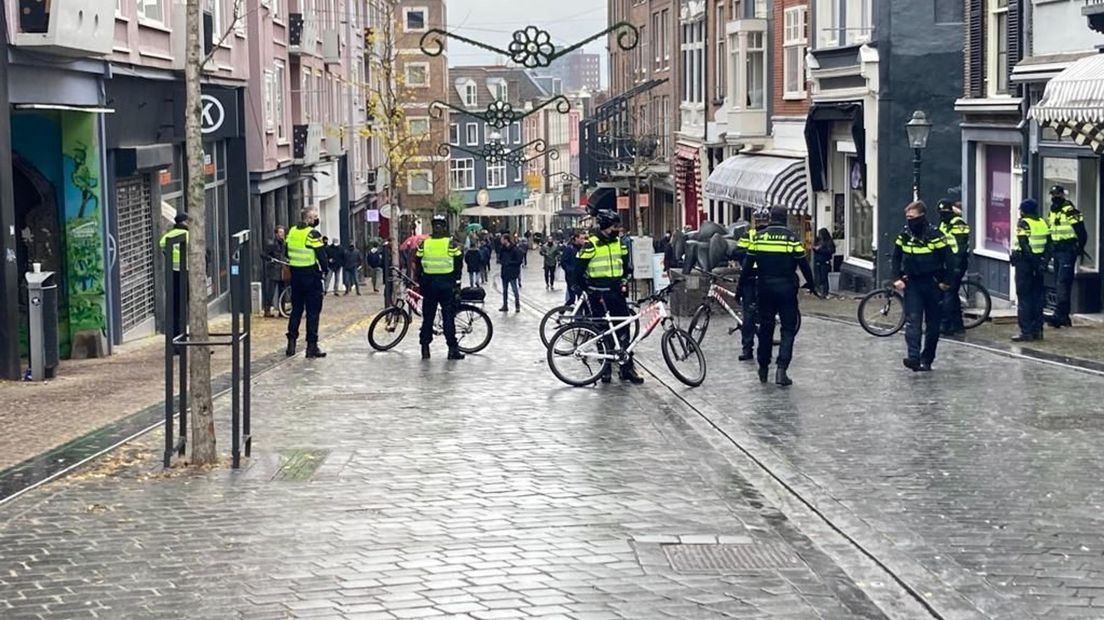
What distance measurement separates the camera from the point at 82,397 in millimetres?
16328

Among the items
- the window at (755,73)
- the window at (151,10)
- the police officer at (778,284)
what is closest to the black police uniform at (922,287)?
the police officer at (778,284)

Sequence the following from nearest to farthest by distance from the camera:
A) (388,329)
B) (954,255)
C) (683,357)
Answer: (683,357), (954,255), (388,329)

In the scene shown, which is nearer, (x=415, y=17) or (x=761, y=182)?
(x=761, y=182)

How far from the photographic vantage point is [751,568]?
8398 millimetres

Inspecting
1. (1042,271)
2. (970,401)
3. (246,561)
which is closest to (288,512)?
(246,561)

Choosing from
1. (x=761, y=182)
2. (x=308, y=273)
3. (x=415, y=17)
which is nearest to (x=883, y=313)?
(x=308, y=273)

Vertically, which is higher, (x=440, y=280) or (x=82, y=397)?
(x=440, y=280)

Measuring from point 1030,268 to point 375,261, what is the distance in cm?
2679

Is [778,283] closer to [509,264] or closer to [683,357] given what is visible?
[683,357]

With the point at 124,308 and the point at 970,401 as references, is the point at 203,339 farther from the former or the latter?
the point at 124,308

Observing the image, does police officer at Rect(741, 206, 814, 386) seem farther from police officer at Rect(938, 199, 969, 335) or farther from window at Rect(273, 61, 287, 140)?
window at Rect(273, 61, 287, 140)

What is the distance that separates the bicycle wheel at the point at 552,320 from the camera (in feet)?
66.0

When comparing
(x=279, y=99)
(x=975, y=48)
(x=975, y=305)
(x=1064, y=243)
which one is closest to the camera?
(x=1064, y=243)

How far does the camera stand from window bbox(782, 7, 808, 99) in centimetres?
4097
